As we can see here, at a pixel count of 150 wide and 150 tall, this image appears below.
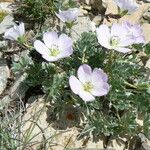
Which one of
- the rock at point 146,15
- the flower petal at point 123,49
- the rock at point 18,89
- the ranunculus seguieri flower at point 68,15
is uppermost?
the ranunculus seguieri flower at point 68,15

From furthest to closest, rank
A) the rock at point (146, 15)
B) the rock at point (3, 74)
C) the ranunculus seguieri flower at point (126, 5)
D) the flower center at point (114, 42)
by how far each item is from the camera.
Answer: the rock at point (146, 15)
the rock at point (3, 74)
the ranunculus seguieri flower at point (126, 5)
the flower center at point (114, 42)

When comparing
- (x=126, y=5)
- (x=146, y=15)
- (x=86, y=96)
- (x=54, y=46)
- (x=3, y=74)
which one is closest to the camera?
(x=86, y=96)

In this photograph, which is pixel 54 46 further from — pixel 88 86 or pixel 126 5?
pixel 126 5

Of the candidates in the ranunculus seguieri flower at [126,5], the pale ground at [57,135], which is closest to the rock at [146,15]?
the ranunculus seguieri flower at [126,5]

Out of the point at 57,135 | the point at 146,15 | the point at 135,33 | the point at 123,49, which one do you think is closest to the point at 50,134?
the point at 57,135

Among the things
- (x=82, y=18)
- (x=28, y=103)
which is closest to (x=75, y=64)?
(x=28, y=103)

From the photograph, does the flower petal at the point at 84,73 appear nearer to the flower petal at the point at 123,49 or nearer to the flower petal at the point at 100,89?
the flower petal at the point at 100,89

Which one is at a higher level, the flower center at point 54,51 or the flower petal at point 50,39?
the flower petal at point 50,39
